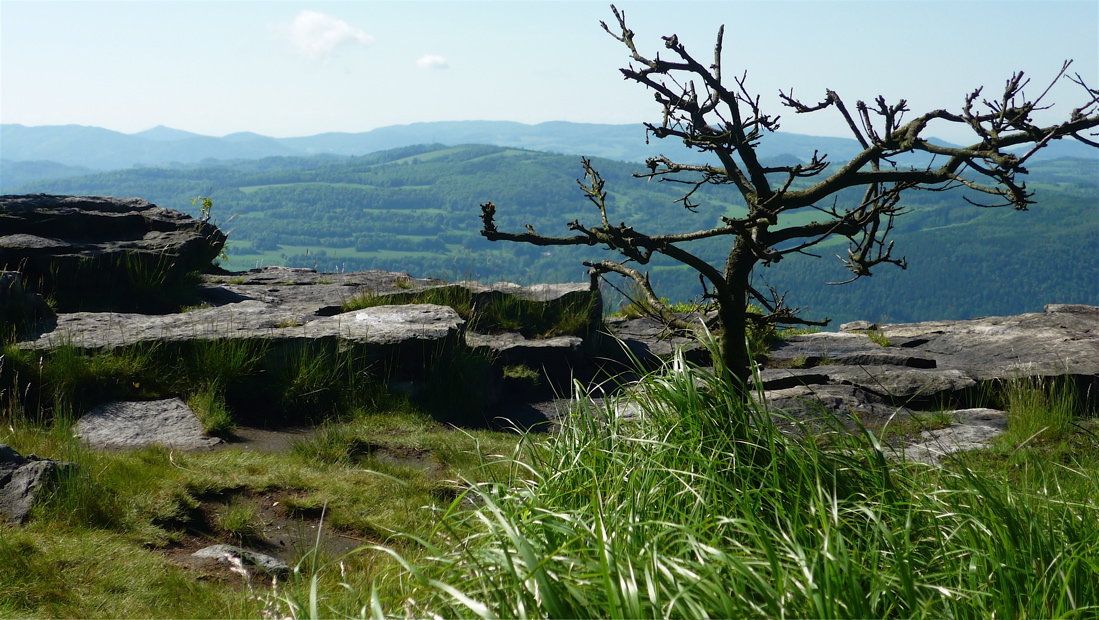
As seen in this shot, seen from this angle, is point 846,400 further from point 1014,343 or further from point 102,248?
point 102,248

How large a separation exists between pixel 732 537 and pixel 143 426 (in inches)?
203

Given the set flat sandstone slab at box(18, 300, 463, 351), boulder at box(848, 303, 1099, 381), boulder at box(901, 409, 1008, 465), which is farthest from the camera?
boulder at box(848, 303, 1099, 381)

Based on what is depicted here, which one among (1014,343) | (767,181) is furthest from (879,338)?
(767,181)

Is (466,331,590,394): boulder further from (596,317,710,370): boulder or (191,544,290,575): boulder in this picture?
(191,544,290,575): boulder

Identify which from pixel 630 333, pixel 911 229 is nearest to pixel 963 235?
pixel 911 229

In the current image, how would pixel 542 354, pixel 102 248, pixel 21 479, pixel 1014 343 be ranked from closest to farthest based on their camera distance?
pixel 21 479
pixel 542 354
pixel 102 248
pixel 1014 343

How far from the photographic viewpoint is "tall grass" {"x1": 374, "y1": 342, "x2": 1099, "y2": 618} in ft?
8.06

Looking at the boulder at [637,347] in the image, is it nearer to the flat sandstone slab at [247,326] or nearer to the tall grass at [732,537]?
the flat sandstone slab at [247,326]

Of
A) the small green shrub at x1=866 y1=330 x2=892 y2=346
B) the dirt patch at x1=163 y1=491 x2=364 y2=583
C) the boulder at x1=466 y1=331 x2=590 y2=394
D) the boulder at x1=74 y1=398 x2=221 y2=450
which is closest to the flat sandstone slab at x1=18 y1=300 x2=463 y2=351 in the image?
the boulder at x1=466 y1=331 x2=590 y2=394

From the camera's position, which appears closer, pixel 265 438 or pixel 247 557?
pixel 247 557

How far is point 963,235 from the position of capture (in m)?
177

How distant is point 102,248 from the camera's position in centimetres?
984

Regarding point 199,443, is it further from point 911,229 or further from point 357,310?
point 911,229

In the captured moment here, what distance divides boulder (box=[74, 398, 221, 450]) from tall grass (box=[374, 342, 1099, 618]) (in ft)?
10.5
